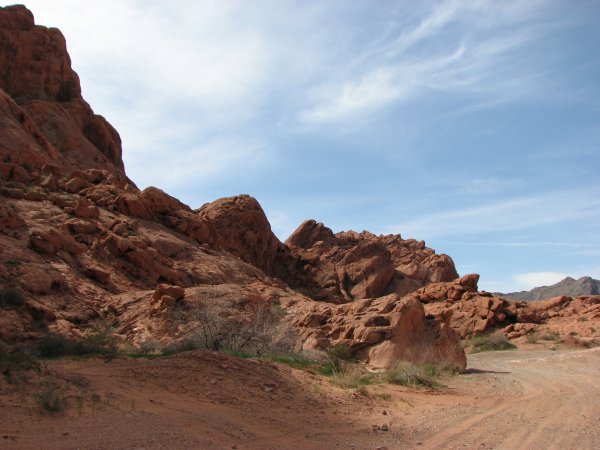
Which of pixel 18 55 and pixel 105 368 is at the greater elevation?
pixel 18 55

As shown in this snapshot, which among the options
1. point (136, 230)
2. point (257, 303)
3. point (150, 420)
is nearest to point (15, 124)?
point (136, 230)

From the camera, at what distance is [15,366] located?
29.3 feet

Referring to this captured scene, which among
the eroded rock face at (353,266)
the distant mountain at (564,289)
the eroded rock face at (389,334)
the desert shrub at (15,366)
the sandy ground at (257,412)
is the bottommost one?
the sandy ground at (257,412)

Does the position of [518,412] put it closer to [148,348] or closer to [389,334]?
[389,334]

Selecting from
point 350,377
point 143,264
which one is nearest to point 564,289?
point 143,264

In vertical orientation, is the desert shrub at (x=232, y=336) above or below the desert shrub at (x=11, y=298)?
below

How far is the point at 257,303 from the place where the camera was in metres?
21.9

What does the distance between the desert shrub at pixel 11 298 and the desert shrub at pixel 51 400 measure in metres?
8.50

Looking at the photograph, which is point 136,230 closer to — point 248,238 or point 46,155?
point 46,155

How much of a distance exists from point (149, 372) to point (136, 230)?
1860 cm

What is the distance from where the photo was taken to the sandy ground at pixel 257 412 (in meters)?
7.41

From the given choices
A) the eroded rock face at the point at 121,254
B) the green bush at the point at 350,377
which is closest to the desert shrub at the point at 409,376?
the green bush at the point at 350,377

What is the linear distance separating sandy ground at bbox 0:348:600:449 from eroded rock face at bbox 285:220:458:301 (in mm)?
35245

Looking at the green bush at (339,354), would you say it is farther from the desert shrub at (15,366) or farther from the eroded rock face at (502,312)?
the eroded rock face at (502,312)
